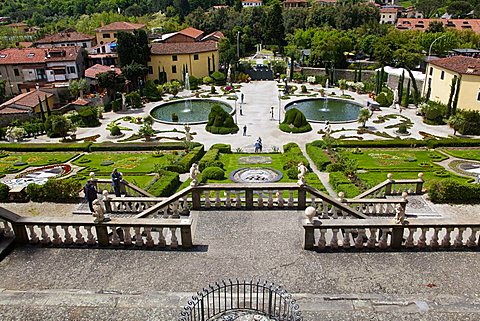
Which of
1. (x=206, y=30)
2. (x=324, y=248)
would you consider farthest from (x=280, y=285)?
(x=206, y=30)

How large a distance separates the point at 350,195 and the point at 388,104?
35.6 metres

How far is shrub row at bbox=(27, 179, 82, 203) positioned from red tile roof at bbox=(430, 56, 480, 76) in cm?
4338

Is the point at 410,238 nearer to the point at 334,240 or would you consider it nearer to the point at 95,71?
the point at 334,240

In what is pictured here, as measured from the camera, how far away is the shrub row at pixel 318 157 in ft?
97.7

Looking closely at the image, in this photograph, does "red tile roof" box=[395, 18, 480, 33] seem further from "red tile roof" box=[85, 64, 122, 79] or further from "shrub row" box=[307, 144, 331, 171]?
"shrub row" box=[307, 144, 331, 171]

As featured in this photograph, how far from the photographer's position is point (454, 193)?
72.9 feet

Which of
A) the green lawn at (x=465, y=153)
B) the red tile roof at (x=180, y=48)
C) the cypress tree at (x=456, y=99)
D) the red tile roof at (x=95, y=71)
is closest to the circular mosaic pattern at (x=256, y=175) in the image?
the green lawn at (x=465, y=153)

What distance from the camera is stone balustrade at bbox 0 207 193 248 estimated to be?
13305mm

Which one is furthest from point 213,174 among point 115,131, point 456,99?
point 456,99

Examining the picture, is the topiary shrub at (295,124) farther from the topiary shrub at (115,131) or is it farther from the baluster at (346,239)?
the baluster at (346,239)

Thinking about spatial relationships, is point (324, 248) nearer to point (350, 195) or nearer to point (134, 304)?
point (134, 304)

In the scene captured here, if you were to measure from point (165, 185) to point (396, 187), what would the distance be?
46.8 ft

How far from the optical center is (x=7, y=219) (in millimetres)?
13594

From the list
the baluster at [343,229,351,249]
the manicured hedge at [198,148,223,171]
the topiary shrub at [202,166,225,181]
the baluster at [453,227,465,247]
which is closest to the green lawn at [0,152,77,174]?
the manicured hedge at [198,148,223,171]
